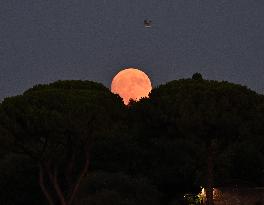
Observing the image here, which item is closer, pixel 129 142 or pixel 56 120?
pixel 56 120

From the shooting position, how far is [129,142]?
135 feet

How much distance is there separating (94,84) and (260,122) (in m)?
10.0

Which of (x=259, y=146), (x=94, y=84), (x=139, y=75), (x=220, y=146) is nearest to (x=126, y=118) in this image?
(x=94, y=84)

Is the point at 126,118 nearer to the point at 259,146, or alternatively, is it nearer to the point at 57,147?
the point at 57,147

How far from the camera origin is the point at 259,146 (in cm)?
3934

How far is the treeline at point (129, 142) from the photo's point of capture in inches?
1296

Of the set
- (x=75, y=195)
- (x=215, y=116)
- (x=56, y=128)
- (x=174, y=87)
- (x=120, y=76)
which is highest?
(x=120, y=76)

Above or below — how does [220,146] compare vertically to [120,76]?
below

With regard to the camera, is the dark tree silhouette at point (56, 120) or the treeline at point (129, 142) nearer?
the dark tree silhouette at point (56, 120)

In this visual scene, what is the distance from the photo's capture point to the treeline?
108ft

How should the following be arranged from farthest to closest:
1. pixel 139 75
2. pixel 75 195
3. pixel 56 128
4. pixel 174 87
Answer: pixel 139 75, pixel 174 87, pixel 75 195, pixel 56 128

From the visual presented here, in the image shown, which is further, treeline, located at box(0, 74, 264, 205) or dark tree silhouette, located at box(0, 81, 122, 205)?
treeline, located at box(0, 74, 264, 205)

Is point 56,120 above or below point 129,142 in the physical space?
below

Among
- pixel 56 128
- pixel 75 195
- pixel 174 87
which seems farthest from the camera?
pixel 174 87
